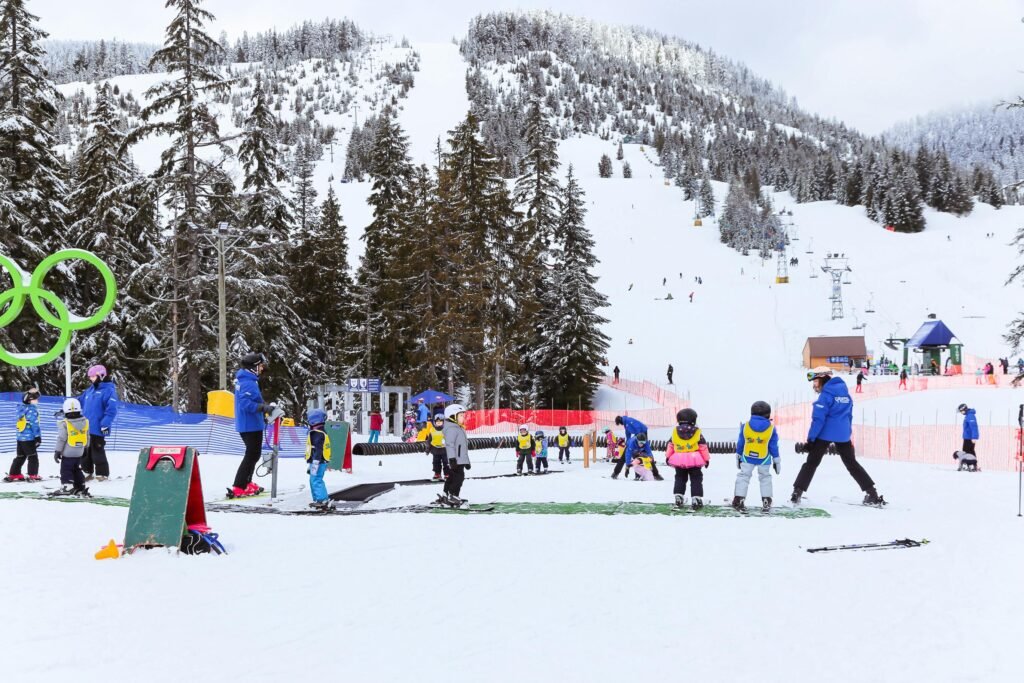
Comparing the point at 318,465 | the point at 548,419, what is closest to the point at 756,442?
the point at 318,465

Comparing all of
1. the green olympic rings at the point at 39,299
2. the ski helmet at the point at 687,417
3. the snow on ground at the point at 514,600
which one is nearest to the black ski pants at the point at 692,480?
the ski helmet at the point at 687,417

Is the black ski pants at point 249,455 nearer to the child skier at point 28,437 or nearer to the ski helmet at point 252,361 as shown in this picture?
the ski helmet at point 252,361

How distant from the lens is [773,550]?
287 inches

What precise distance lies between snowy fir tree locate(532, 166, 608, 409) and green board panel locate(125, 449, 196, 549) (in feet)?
110

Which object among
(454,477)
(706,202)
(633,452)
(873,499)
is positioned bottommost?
(873,499)

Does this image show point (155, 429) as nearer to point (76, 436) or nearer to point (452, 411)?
point (76, 436)

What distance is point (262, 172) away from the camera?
36.3m

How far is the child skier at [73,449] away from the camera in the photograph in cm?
1027

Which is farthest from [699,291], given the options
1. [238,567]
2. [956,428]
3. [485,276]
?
[238,567]

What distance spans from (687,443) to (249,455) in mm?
5482

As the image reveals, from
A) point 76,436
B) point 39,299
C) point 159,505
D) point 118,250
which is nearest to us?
point 159,505

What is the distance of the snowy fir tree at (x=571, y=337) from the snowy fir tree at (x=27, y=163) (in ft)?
71.3

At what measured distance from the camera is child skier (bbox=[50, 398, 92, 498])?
10.3m

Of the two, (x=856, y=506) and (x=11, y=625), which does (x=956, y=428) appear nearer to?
(x=856, y=506)
